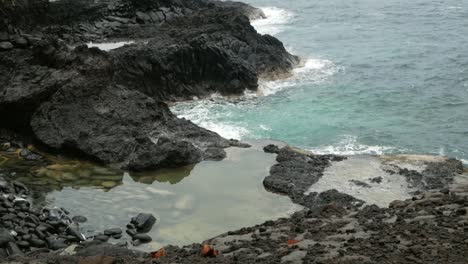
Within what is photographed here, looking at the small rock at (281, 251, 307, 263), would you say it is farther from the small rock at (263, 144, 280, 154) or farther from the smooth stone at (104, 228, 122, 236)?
the small rock at (263, 144, 280, 154)

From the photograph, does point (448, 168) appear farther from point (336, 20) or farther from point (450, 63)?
point (336, 20)

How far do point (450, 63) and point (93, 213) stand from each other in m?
28.3

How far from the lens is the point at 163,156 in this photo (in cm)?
1927

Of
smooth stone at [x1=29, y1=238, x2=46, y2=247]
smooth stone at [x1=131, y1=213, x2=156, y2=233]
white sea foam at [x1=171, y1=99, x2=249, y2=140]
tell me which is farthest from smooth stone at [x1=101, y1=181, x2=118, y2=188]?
white sea foam at [x1=171, y1=99, x2=249, y2=140]

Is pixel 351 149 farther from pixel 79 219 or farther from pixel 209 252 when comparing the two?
pixel 209 252

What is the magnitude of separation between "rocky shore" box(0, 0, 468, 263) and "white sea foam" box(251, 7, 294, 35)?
45.8 ft

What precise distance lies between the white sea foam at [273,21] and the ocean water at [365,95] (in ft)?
1.19

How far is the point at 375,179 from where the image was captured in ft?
58.9

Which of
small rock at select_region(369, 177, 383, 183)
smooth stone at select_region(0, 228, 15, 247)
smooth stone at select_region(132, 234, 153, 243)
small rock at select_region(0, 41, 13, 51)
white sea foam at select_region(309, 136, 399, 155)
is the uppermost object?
small rock at select_region(0, 41, 13, 51)

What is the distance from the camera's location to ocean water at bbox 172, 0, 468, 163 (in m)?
25.0

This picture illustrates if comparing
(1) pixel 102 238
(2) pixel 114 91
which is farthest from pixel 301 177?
(2) pixel 114 91

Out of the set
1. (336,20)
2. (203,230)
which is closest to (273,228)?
(203,230)

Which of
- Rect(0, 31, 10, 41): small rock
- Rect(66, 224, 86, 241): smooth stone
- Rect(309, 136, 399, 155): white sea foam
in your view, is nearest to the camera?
Rect(66, 224, 86, 241): smooth stone

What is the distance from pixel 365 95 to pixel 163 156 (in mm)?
15756
